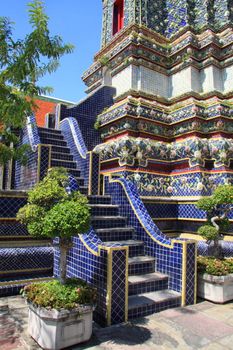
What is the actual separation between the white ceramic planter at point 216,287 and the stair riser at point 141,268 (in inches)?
38.1

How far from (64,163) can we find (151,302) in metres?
5.51

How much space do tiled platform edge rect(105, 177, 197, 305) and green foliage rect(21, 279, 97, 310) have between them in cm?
198

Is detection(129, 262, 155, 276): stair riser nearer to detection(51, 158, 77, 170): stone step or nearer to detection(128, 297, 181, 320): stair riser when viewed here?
detection(128, 297, 181, 320): stair riser

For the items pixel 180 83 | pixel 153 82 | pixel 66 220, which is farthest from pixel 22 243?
pixel 180 83

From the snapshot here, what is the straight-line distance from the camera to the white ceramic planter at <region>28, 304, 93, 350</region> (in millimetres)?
3936

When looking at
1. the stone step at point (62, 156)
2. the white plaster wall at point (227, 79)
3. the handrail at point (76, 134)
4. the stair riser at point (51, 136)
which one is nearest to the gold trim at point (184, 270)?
the handrail at point (76, 134)

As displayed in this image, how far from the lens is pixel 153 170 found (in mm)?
9766

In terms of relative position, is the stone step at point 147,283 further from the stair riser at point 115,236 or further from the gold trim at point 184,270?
the stair riser at point 115,236

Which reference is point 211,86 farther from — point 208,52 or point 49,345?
point 49,345

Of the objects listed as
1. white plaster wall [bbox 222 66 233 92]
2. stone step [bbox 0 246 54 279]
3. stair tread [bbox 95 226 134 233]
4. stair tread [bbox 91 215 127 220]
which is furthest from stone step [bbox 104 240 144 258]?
white plaster wall [bbox 222 66 233 92]

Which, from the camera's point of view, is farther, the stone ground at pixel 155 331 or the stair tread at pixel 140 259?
the stair tread at pixel 140 259

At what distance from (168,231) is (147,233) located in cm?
256

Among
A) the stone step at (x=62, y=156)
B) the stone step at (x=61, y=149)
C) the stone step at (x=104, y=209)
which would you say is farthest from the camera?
the stone step at (x=61, y=149)

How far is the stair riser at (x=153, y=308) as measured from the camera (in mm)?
5023
